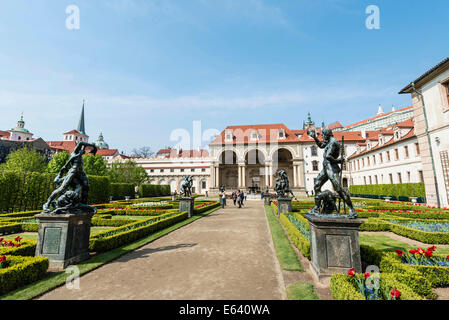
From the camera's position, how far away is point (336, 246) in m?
4.60

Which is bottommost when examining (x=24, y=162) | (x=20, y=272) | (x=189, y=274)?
(x=189, y=274)

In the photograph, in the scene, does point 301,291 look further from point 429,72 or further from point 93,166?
point 93,166

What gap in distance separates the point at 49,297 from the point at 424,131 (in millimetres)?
22779

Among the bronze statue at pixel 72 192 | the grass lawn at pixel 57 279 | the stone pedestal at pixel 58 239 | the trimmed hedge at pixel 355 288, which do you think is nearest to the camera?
the trimmed hedge at pixel 355 288

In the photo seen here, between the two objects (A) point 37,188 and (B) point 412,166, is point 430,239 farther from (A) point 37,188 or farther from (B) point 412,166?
(A) point 37,188

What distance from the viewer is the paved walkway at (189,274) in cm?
407

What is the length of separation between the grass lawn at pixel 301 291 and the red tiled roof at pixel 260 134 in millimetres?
42862

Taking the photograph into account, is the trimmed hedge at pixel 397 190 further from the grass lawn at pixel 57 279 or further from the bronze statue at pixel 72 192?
the bronze statue at pixel 72 192

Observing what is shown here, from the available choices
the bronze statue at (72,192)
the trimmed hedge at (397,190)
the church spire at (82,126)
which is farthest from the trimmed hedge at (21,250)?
the church spire at (82,126)

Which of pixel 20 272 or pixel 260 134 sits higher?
pixel 260 134

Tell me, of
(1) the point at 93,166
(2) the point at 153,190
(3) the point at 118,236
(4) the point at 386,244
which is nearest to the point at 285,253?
(4) the point at 386,244

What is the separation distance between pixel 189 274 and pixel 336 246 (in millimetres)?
3496

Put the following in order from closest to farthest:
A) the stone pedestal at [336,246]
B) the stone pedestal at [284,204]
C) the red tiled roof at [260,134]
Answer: the stone pedestal at [336,246]
the stone pedestal at [284,204]
the red tiled roof at [260,134]
